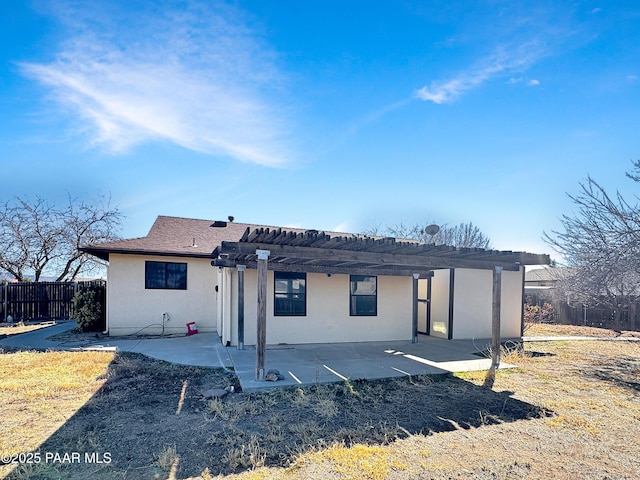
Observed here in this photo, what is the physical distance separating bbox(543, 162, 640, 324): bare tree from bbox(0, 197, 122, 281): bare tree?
21176 millimetres

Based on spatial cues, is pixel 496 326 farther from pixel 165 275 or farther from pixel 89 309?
pixel 89 309

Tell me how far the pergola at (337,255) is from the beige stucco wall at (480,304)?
331 centimetres

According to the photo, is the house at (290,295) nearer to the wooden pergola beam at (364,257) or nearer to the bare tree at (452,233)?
the wooden pergola beam at (364,257)

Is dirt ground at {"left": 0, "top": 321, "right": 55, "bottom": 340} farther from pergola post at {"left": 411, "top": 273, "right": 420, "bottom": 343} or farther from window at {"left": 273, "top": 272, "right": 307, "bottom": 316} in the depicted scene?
pergola post at {"left": 411, "top": 273, "right": 420, "bottom": 343}

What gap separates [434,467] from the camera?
11.8 feet

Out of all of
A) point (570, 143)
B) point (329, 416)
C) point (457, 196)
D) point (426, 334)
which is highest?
point (570, 143)

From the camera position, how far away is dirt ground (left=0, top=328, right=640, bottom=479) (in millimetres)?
3566

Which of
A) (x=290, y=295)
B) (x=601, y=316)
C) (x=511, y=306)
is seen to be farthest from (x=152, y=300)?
(x=601, y=316)

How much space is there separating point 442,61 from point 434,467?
8.93 meters

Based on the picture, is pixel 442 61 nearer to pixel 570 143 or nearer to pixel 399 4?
pixel 399 4

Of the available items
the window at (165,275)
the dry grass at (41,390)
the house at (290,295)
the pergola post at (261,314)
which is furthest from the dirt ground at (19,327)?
the pergola post at (261,314)

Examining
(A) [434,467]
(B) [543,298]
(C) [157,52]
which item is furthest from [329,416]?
(B) [543,298]

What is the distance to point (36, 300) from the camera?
14781mm

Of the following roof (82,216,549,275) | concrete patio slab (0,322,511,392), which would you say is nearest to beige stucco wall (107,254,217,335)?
roof (82,216,549,275)
